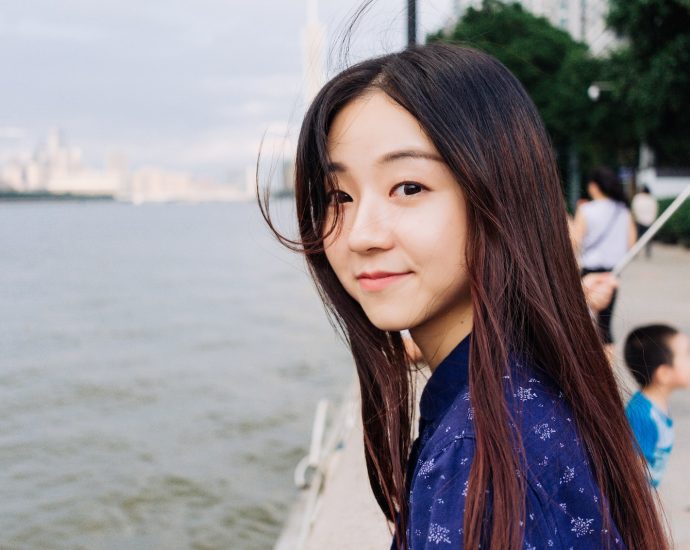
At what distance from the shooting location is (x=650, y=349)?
3871mm

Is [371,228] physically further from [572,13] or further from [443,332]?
[572,13]

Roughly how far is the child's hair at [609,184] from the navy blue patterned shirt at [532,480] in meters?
5.50

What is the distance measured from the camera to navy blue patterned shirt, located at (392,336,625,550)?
108 centimetres

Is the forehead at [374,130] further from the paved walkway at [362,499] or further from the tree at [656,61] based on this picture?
the tree at [656,61]

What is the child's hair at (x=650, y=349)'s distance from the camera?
3.78m

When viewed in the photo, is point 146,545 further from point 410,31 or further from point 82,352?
point 82,352

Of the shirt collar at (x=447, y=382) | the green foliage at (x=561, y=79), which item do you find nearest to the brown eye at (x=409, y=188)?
the shirt collar at (x=447, y=382)

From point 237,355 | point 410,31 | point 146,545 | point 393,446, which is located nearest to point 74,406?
point 237,355

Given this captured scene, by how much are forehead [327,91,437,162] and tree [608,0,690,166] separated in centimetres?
1968

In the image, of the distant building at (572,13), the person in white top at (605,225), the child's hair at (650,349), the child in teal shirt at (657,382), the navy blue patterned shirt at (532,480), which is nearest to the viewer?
the navy blue patterned shirt at (532,480)

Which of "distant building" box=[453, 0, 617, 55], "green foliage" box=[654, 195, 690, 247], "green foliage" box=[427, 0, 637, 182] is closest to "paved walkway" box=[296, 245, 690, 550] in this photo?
"green foliage" box=[654, 195, 690, 247]

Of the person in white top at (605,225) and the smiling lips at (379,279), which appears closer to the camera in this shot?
the smiling lips at (379,279)

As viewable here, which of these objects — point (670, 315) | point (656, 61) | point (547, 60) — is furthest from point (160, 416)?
point (547, 60)

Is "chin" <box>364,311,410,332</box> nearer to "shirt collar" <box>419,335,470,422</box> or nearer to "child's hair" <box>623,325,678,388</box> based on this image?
"shirt collar" <box>419,335,470,422</box>
